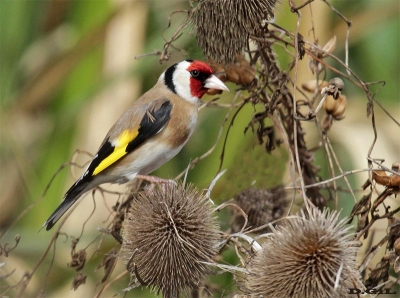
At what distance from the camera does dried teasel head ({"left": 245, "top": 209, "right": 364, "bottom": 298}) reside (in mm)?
1668

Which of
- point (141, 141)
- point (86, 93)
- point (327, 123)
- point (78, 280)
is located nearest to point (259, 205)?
point (327, 123)

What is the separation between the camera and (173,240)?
78.1 inches

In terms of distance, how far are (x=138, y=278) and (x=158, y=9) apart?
9.29 ft

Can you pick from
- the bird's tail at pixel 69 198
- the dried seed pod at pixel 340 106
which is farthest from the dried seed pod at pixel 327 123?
the bird's tail at pixel 69 198

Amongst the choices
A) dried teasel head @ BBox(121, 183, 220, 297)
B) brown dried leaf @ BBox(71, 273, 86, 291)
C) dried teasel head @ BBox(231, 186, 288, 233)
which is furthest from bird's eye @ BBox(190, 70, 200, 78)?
brown dried leaf @ BBox(71, 273, 86, 291)

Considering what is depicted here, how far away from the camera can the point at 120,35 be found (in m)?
4.26

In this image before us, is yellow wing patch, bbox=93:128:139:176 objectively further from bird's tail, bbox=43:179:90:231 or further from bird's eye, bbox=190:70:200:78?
bird's eye, bbox=190:70:200:78

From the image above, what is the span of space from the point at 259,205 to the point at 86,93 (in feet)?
7.15

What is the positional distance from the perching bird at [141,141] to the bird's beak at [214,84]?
0.04 ft

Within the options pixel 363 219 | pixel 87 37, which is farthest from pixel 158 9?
pixel 363 219

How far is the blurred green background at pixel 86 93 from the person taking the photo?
3.76 m

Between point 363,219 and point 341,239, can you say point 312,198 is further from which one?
point 341,239

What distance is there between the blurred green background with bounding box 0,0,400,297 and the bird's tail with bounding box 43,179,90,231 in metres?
1.08

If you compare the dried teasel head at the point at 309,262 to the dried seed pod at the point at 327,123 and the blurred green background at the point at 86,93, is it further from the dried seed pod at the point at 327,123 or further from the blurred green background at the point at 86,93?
the blurred green background at the point at 86,93
